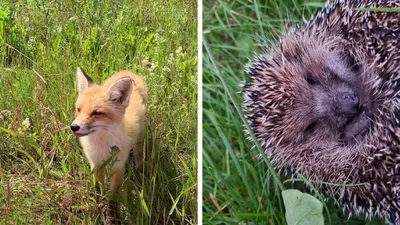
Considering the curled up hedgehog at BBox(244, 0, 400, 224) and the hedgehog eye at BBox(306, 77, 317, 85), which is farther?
the hedgehog eye at BBox(306, 77, 317, 85)

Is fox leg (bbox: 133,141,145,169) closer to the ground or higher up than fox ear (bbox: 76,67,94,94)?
closer to the ground

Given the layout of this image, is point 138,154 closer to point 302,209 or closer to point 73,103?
point 73,103

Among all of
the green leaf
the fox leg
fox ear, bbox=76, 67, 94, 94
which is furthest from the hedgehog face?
A: fox ear, bbox=76, 67, 94, 94

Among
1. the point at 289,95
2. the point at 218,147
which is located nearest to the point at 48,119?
the point at 218,147

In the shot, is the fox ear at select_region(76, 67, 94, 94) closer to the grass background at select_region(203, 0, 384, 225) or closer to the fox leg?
the fox leg

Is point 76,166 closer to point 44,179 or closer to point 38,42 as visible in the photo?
point 44,179

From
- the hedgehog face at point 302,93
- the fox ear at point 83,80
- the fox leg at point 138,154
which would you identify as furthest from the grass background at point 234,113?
the fox ear at point 83,80

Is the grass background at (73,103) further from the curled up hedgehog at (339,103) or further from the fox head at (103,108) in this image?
the curled up hedgehog at (339,103)
